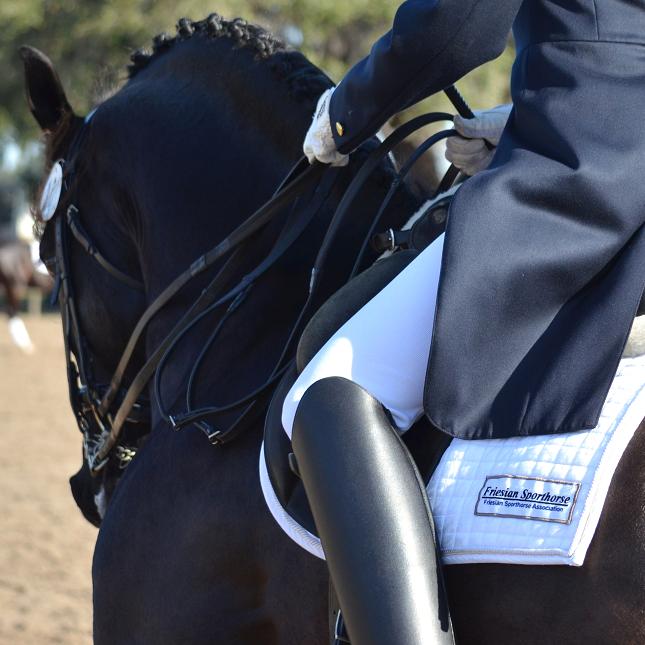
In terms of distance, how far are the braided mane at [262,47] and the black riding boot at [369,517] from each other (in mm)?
1122

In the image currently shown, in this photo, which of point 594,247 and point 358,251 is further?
point 358,251

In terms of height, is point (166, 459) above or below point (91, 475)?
above

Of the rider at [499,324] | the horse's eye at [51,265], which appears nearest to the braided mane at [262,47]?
the horse's eye at [51,265]

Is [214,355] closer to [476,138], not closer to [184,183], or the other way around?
[184,183]

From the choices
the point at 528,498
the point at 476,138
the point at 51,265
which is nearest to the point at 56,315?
the point at 51,265

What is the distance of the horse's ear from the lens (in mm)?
2814

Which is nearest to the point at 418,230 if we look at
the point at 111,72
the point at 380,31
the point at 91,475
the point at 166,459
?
the point at 166,459

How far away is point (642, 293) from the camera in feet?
5.00

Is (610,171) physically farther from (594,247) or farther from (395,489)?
(395,489)

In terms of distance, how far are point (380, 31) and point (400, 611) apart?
16.4 m

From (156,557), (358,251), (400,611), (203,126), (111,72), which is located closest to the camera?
(400,611)

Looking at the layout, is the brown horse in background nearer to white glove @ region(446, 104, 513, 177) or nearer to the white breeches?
white glove @ region(446, 104, 513, 177)

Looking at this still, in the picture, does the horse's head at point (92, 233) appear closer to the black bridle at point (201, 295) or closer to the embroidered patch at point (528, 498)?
the black bridle at point (201, 295)

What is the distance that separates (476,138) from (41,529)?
5.28m
